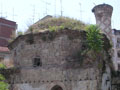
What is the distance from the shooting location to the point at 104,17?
58.1ft

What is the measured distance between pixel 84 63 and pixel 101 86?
145cm

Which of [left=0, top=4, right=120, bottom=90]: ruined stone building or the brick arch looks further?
the brick arch

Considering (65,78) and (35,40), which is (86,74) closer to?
(65,78)

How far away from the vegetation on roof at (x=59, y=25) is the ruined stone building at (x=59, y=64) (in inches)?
13.5

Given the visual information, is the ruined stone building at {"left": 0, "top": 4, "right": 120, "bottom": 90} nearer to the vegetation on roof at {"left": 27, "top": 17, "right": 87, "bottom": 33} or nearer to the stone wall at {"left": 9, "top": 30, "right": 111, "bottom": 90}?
the stone wall at {"left": 9, "top": 30, "right": 111, "bottom": 90}

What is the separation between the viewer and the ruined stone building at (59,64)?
35.5 feet

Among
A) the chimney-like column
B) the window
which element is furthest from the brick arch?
the chimney-like column

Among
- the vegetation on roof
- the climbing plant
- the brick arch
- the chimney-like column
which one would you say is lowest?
the brick arch

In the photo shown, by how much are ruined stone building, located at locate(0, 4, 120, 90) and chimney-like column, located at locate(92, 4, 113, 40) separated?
5.09 metres

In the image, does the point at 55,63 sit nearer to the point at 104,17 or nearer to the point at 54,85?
the point at 54,85

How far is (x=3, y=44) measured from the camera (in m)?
27.6

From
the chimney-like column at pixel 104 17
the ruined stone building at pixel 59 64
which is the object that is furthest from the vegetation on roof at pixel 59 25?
the chimney-like column at pixel 104 17

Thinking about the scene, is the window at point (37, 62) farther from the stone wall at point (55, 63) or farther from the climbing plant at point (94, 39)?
the climbing plant at point (94, 39)

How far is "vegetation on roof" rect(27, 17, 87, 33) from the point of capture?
12000 mm
